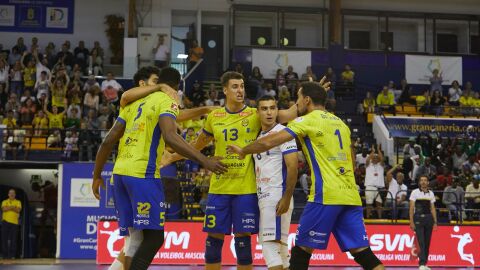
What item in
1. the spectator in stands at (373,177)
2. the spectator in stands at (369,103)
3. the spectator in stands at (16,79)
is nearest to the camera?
the spectator in stands at (373,177)

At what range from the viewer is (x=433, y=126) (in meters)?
28.0

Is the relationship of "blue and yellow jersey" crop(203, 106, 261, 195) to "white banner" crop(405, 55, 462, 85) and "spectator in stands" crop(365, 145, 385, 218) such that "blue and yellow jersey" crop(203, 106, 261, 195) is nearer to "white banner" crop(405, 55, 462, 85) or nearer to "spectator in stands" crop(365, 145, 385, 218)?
"spectator in stands" crop(365, 145, 385, 218)

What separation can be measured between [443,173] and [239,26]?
14633mm

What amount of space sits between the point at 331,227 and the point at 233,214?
146 centimetres

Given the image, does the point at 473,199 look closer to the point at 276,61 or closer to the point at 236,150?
the point at 276,61

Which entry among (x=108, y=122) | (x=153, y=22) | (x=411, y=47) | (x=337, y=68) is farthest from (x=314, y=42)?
(x=108, y=122)

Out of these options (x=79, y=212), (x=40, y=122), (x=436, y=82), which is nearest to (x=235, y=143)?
(x=79, y=212)

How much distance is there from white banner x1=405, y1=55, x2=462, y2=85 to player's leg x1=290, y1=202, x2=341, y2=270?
2709 centimetres

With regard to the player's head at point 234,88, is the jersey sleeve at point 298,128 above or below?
below

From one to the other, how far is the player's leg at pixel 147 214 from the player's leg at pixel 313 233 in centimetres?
139

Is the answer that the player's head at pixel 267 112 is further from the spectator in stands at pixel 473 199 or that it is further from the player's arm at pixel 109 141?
the spectator in stands at pixel 473 199

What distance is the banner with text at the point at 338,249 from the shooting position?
1750cm

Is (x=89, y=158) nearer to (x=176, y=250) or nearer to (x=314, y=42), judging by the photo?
(x=176, y=250)

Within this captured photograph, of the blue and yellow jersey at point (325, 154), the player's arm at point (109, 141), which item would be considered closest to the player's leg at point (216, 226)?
the blue and yellow jersey at point (325, 154)
